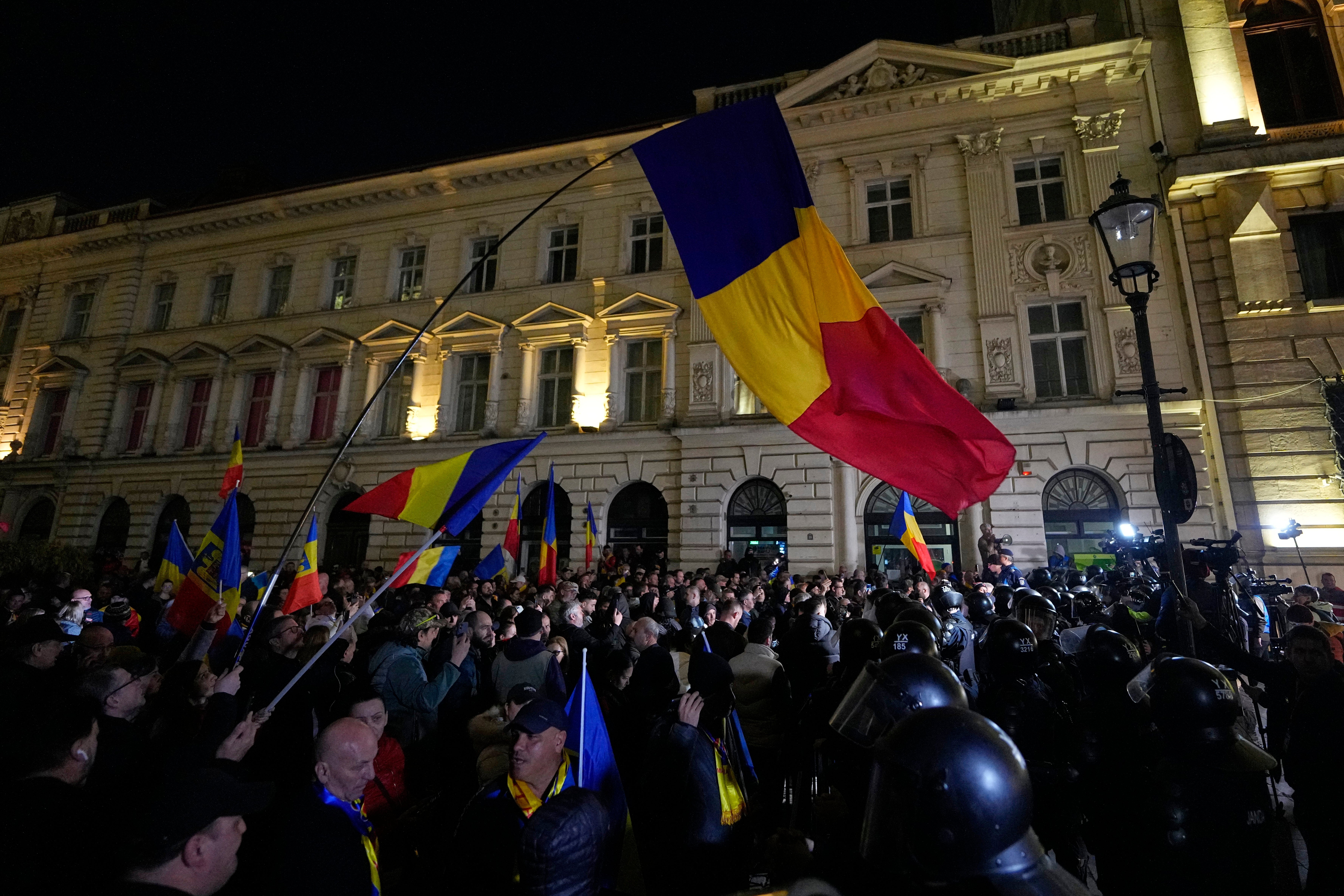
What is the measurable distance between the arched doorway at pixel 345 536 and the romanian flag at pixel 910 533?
54.2ft

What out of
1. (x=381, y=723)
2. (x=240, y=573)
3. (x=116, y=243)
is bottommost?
(x=381, y=723)

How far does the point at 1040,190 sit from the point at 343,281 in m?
22.5

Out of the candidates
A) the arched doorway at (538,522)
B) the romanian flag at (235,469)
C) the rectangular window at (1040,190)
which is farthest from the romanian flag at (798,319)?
the rectangular window at (1040,190)

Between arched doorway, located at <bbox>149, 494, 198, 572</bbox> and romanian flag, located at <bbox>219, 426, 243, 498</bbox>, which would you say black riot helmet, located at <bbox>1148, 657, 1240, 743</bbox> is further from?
arched doorway, located at <bbox>149, 494, 198, 572</bbox>

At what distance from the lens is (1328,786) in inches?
132

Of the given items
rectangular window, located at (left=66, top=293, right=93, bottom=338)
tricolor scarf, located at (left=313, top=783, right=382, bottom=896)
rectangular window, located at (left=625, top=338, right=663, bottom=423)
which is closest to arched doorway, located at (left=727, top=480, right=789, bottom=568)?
rectangular window, located at (left=625, top=338, right=663, bottom=423)

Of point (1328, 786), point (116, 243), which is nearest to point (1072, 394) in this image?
point (1328, 786)

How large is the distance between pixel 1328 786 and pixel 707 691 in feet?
10.8

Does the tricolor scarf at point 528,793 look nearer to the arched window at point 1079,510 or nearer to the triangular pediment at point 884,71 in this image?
the arched window at point 1079,510

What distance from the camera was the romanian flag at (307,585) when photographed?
8.00 metres

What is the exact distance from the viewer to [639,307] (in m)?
19.1

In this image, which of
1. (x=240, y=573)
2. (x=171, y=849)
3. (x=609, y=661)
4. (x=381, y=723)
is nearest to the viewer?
(x=171, y=849)

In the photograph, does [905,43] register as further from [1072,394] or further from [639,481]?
[639,481]

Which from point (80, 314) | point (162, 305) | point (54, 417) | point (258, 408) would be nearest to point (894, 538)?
point (258, 408)
